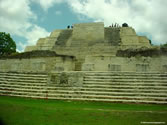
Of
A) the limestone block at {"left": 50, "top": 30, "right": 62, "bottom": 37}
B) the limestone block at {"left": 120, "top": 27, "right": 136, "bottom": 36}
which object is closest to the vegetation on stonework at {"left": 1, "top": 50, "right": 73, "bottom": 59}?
the limestone block at {"left": 50, "top": 30, "right": 62, "bottom": 37}

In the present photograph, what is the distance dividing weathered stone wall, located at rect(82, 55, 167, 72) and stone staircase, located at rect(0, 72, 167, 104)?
1.91m

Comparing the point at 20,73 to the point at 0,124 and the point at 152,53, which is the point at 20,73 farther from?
the point at 152,53

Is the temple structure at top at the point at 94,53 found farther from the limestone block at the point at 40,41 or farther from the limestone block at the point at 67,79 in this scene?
the limestone block at the point at 67,79

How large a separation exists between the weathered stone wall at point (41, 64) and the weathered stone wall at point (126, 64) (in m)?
1.70

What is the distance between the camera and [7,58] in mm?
16312

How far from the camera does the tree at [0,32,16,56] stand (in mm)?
33062

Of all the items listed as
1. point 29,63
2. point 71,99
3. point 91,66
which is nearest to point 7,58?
point 29,63

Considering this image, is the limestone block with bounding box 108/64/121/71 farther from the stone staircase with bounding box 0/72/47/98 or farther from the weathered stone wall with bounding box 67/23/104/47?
the weathered stone wall with bounding box 67/23/104/47

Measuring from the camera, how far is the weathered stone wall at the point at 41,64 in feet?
47.3

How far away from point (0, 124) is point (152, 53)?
11.7m

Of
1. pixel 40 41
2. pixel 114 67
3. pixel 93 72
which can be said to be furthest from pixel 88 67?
pixel 40 41

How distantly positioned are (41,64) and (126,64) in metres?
7.17

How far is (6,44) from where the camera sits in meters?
33.9

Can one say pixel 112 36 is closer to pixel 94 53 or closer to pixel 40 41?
pixel 94 53
